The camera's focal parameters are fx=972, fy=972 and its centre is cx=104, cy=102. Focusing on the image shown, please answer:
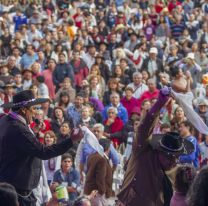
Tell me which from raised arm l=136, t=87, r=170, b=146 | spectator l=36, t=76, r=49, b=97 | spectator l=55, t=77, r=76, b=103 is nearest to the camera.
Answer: raised arm l=136, t=87, r=170, b=146

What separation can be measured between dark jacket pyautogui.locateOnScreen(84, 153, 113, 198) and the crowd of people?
13mm

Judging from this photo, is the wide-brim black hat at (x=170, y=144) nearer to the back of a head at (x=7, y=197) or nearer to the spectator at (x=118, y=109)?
the back of a head at (x=7, y=197)

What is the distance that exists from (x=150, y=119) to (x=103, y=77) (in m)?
12.5

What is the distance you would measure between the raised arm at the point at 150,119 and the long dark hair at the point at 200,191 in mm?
2473

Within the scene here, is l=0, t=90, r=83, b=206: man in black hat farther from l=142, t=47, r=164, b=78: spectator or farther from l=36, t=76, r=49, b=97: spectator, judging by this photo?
l=142, t=47, r=164, b=78: spectator

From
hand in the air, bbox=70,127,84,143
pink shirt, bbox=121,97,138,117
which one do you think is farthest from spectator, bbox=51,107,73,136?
hand in the air, bbox=70,127,84,143

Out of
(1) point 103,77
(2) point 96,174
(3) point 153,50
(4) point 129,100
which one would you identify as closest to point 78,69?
(1) point 103,77

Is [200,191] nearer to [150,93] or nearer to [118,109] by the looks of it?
[118,109]

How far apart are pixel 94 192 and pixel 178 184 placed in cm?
437

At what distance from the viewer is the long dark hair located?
6316 mm

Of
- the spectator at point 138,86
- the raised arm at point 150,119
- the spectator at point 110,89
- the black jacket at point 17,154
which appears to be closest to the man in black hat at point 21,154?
the black jacket at point 17,154

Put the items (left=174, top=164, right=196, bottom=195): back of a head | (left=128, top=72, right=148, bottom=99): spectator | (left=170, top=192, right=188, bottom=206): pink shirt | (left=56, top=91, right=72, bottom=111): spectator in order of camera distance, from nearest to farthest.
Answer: (left=170, top=192, right=188, bottom=206): pink shirt → (left=174, top=164, right=196, bottom=195): back of a head → (left=56, top=91, right=72, bottom=111): spectator → (left=128, top=72, right=148, bottom=99): spectator

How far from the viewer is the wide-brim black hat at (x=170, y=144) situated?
9203mm

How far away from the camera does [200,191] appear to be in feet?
20.7
